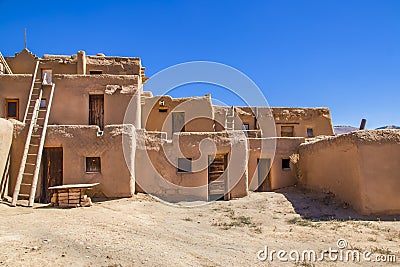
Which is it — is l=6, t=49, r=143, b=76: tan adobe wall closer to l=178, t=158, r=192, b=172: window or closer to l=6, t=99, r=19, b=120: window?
l=6, t=99, r=19, b=120: window

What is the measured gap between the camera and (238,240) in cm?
835

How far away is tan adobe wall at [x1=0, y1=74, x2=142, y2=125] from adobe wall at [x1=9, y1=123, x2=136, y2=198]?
9.85 ft

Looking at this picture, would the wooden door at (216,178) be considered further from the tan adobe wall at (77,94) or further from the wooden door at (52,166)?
the wooden door at (52,166)

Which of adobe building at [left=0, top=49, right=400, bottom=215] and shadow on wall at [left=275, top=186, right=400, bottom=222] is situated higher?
adobe building at [left=0, top=49, right=400, bottom=215]

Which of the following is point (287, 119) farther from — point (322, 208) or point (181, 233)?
point (181, 233)

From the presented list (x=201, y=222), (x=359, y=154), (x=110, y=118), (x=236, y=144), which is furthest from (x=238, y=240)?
(x=110, y=118)

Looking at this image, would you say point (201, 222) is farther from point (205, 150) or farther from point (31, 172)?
point (31, 172)

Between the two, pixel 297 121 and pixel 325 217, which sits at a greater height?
pixel 297 121

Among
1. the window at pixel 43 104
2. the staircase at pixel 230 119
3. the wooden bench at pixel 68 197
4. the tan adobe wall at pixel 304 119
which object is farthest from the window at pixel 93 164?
the tan adobe wall at pixel 304 119

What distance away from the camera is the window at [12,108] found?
621 inches

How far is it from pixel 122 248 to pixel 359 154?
8767mm

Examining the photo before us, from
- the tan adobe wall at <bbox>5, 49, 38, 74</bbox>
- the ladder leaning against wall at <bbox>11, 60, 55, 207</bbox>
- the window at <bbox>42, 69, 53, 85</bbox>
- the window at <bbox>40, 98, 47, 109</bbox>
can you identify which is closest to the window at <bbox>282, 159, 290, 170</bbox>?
the ladder leaning against wall at <bbox>11, 60, 55, 207</bbox>

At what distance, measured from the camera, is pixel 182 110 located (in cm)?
2067

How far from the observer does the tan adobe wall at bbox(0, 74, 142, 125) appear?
15711mm
